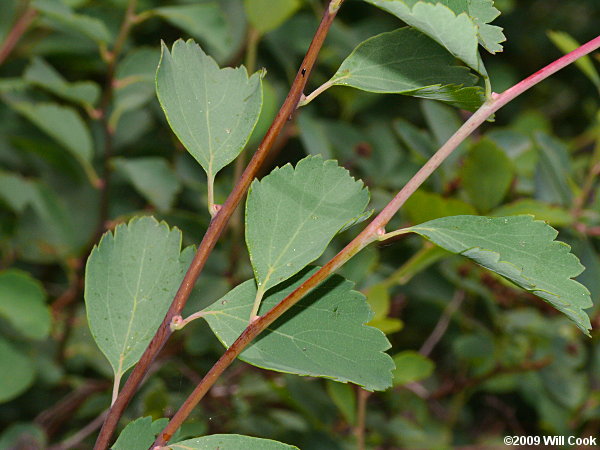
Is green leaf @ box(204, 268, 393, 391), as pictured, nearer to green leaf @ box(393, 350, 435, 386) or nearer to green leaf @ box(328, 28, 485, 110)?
green leaf @ box(328, 28, 485, 110)

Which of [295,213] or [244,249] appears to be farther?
→ [244,249]

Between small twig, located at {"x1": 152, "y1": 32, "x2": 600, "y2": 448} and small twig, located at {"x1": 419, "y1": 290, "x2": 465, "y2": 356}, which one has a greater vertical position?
small twig, located at {"x1": 152, "y1": 32, "x2": 600, "y2": 448}

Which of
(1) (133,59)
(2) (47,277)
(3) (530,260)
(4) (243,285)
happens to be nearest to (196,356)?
(2) (47,277)

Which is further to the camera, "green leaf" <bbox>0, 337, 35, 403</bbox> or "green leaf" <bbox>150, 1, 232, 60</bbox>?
"green leaf" <bbox>150, 1, 232, 60</bbox>

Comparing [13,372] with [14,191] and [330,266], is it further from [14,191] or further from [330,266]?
[330,266]

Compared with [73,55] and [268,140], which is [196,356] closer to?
[73,55]

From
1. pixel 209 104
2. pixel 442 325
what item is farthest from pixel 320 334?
pixel 442 325

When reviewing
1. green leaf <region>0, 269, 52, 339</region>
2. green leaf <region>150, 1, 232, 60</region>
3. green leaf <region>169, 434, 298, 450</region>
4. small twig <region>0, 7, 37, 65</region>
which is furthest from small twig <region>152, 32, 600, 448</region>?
small twig <region>0, 7, 37, 65</region>
